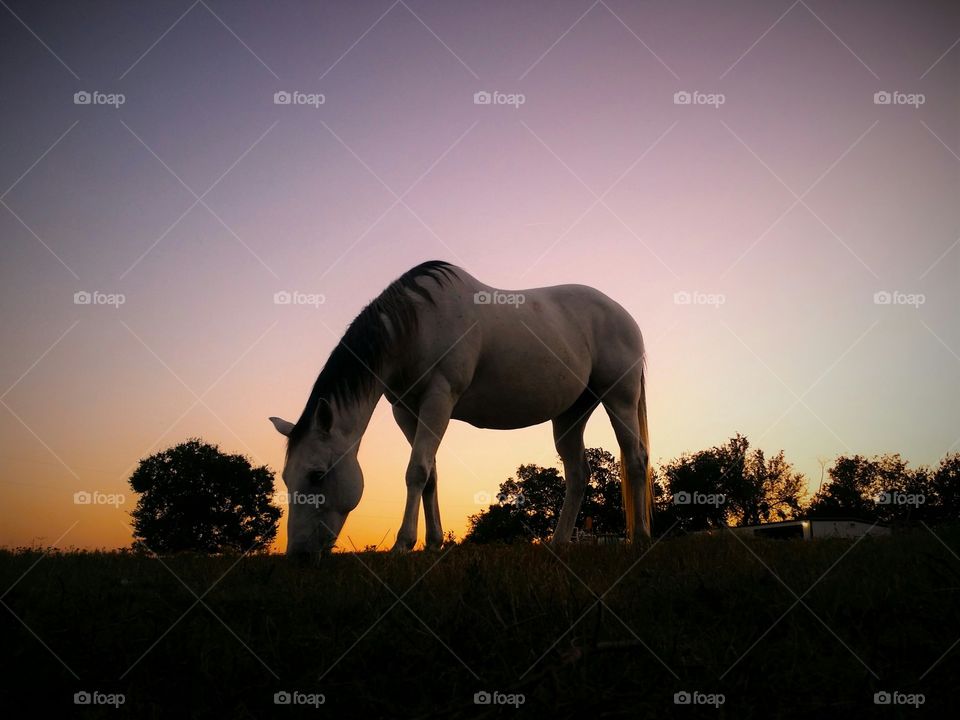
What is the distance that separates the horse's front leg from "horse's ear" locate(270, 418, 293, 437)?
1.30 meters

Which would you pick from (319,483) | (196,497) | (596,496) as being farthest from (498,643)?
(596,496)

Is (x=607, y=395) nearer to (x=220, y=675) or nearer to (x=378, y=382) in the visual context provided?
→ (x=378, y=382)

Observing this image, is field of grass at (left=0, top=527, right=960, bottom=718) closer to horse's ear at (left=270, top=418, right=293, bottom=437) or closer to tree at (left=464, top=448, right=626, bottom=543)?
horse's ear at (left=270, top=418, right=293, bottom=437)

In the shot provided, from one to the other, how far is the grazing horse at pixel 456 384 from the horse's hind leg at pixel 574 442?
0.05 feet

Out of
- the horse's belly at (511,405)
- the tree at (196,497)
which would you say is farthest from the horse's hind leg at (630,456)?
the tree at (196,497)

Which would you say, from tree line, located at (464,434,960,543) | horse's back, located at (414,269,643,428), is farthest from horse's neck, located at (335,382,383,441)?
tree line, located at (464,434,960,543)

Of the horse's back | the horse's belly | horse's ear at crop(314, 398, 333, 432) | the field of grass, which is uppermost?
the horse's back

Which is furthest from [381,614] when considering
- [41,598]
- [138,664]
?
[41,598]

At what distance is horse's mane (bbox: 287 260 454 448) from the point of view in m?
6.99

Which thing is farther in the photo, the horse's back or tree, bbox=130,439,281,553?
tree, bbox=130,439,281,553

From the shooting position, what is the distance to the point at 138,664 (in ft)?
9.93

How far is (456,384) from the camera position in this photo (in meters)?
8.03

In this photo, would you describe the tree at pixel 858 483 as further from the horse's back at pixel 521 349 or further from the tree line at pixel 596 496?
the horse's back at pixel 521 349

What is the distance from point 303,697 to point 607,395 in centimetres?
817
